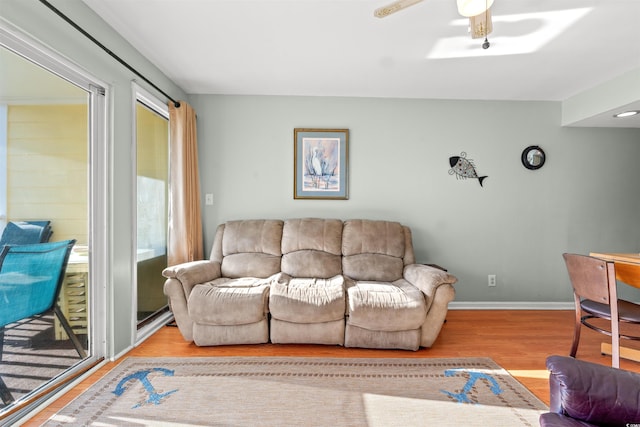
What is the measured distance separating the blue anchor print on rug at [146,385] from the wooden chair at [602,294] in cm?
275

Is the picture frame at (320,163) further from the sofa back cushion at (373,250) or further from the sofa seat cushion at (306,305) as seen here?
the sofa seat cushion at (306,305)

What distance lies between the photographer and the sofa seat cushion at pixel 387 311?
2395 mm

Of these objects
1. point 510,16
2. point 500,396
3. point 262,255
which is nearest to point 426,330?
point 500,396

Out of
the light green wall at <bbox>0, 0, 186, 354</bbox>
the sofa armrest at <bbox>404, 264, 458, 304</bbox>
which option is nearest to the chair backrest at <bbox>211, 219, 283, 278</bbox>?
the light green wall at <bbox>0, 0, 186, 354</bbox>

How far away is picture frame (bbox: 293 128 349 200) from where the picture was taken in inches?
138

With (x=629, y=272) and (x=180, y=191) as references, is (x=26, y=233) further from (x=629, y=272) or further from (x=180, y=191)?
(x=629, y=272)

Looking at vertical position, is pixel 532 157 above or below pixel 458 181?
above

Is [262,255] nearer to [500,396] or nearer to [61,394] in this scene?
[61,394]

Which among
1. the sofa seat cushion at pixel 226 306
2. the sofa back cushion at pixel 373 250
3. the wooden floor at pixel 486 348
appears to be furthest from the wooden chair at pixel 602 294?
the sofa seat cushion at pixel 226 306

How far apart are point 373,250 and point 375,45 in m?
1.76

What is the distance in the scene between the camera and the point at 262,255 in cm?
313

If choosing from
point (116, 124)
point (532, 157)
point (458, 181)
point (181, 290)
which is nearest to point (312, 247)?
point (181, 290)

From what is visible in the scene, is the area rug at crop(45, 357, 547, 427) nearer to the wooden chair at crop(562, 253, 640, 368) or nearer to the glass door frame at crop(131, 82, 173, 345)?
the glass door frame at crop(131, 82, 173, 345)

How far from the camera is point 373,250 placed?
3141 mm
